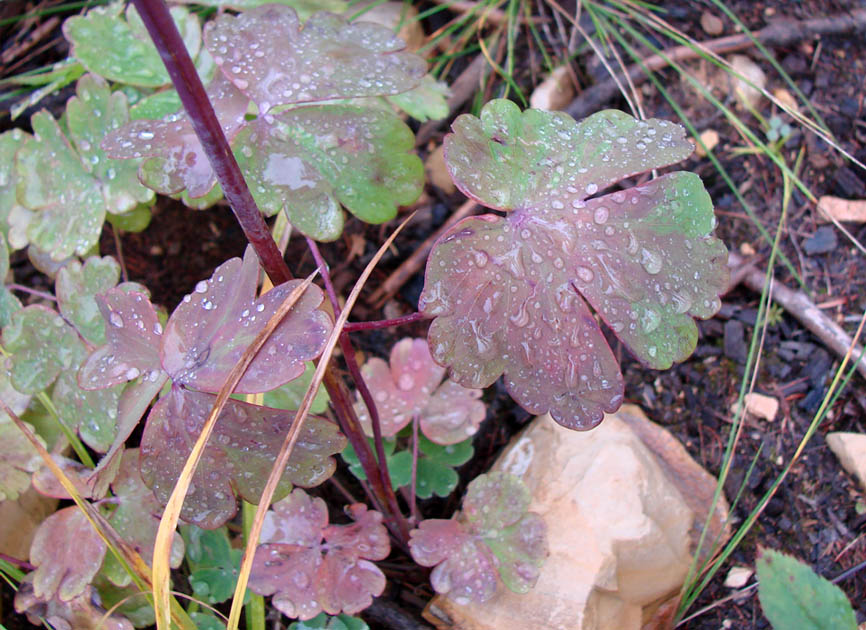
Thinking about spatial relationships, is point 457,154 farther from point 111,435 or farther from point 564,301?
point 111,435

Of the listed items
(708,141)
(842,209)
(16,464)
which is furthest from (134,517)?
(842,209)

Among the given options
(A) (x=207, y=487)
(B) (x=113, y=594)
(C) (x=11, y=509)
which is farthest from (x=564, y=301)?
(C) (x=11, y=509)

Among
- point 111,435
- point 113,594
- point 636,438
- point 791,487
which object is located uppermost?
point 111,435

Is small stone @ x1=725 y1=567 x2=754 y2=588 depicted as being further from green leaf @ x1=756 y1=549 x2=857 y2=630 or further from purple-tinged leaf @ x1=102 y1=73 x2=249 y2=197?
purple-tinged leaf @ x1=102 y1=73 x2=249 y2=197

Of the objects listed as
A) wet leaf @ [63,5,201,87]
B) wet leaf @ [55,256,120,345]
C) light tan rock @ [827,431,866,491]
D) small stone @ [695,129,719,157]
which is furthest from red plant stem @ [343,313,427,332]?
small stone @ [695,129,719,157]

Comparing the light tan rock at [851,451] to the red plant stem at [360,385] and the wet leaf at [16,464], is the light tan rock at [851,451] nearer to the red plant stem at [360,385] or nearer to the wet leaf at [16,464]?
the red plant stem at [360,385]

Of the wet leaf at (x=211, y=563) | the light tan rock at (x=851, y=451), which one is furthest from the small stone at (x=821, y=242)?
the wet leaf at (x=211, y=563)
